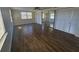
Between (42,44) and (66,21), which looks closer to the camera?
(42,44)

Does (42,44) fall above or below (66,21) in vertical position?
below

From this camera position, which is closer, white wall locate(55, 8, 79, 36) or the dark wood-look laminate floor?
the dark wood-look laminate floor

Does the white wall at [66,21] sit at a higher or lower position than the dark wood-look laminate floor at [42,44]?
higher

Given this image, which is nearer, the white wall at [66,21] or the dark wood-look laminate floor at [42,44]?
the dark wood-look laminate floor at [42,44]

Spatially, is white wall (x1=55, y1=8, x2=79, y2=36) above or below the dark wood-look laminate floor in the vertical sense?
above
